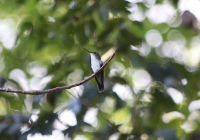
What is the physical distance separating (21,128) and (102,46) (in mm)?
1845

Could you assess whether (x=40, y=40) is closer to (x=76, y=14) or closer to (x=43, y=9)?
(x=76, y=14)

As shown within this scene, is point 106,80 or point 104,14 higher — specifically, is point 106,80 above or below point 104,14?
below

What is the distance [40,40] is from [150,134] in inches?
100

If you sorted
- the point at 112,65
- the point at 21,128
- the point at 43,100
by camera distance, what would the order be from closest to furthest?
1. the point at 21,128
2. the point at 43,100
3. the point at 112,65

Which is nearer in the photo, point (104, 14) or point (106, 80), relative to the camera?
point (104, 14)

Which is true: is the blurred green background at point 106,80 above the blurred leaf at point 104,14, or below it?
below

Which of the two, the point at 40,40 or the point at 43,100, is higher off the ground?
the point at 40,40

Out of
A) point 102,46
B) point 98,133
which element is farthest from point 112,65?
point 98,133

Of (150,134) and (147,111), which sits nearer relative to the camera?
(150,134)

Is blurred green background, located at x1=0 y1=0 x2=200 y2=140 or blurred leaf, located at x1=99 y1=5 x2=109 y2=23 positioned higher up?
blurred leaf, located at x1=99 y1=5 x2=109 y2=23

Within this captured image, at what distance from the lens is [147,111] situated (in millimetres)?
3539

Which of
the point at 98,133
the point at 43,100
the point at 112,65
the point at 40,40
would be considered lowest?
the point at 98,133

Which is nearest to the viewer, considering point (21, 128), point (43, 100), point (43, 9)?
point (21, 128)

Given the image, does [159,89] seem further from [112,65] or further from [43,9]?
[43,9]
